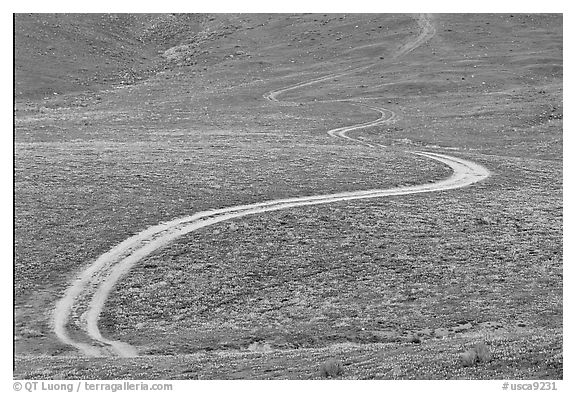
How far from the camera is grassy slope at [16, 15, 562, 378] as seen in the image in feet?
93.3

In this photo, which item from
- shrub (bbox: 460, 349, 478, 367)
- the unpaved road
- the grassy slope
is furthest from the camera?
the unpaved road

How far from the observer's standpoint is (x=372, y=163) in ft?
188

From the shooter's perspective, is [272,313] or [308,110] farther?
[308,110]

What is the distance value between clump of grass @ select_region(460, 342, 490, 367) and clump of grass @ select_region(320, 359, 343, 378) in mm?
3863

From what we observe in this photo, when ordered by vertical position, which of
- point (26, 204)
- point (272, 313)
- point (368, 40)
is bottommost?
point (272, 313)

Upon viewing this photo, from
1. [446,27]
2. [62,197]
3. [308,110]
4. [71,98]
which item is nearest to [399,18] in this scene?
[446,27]

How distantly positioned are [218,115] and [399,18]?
2516 inches

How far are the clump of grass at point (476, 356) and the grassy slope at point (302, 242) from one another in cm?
44

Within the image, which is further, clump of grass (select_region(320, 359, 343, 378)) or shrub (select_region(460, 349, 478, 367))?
clump of grass (select_region(320, 359, 343, 378))

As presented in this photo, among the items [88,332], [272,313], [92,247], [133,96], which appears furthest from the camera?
[133,96]

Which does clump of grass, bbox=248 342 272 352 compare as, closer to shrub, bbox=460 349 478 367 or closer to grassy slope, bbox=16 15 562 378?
grassy slope, bbox=16 15 562 378

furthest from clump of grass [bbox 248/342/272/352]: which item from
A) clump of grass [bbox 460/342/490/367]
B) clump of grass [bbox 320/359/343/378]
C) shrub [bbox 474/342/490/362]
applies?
shrub [bbox 474/342/490/362]

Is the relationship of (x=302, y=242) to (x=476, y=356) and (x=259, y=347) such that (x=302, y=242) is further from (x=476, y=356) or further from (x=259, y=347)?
(x=476, y=356)

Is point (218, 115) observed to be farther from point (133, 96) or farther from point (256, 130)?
point (133, 96)
